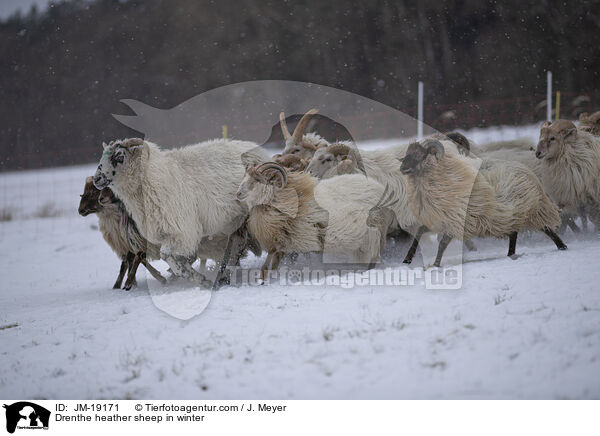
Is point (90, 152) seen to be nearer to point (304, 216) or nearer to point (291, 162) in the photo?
point (291, 162)

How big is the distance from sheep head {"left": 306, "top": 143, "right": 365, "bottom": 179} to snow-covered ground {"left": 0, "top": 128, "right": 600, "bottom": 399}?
2.16 metres

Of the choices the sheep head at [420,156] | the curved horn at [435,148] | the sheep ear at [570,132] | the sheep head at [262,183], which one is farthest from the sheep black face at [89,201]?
the sheep ear at [570,132]

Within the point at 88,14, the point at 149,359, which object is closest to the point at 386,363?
the point at 149,359

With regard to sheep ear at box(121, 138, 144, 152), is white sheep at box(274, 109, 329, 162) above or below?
above

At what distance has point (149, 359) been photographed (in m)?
4.27

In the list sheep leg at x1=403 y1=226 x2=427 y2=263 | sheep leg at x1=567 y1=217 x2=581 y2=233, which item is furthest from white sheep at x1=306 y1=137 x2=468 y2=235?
sheep leg at x1=567 y1=217 x2=581 y2=233

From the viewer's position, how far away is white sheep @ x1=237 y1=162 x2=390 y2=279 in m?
6.25

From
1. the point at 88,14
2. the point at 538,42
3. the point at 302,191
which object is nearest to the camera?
the point at 302,191

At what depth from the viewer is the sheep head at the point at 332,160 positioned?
24.6 feet

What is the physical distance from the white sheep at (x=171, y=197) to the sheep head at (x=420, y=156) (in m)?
2.21

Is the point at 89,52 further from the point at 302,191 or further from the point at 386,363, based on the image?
the point at 386,363

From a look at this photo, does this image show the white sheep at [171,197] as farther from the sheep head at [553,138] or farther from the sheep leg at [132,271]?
the sheep head at [553,138]

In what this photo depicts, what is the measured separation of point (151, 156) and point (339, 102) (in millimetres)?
14392
